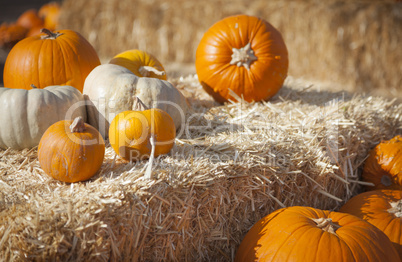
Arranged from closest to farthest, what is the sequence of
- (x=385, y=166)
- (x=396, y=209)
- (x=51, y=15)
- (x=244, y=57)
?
1. (x=396, y=209)
2. (x=385, y=166)
3. (x=244, y=57)
4. (x=51, y=15)

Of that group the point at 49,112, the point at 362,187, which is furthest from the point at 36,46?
the point at 362,187

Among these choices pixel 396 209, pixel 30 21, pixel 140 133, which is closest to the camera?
pixel 140 133

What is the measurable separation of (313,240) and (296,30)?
13.8ft

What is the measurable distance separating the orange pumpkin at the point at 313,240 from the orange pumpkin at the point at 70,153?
87 centimetres

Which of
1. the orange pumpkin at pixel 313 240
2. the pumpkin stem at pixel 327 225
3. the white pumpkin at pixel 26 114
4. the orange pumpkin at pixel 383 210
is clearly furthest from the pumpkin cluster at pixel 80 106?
the orange pumpkin at pixel 383 210

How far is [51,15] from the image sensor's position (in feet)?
18.2

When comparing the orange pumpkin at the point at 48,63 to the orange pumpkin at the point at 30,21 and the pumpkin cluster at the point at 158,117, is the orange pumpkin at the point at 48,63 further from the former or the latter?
the orange pumpkin at the point at 30,21

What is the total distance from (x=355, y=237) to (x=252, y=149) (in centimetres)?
69

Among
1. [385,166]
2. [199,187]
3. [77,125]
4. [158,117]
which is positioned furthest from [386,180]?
[77,125]

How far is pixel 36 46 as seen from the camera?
7.57 feet

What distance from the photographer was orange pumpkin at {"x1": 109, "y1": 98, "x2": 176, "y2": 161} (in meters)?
1.76

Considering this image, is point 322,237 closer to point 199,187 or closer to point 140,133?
point 199,187

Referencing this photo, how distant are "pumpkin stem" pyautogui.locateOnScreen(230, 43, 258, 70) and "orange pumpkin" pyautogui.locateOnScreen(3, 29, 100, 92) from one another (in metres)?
1.12

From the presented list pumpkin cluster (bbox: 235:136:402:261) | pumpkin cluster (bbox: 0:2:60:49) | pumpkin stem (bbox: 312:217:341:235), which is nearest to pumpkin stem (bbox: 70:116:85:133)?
pumpkin cluster (bbox: 235:136:402:261)
